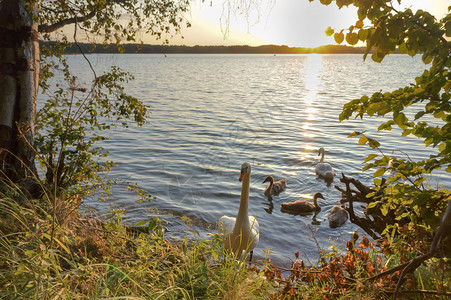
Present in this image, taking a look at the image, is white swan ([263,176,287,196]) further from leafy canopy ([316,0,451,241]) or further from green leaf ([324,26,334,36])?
green leaf ([324,26,334,36])

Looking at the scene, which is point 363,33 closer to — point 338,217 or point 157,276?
point 157,276

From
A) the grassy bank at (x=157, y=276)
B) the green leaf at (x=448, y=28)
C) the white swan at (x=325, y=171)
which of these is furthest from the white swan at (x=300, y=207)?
the green leaf at (x=448, y=28)

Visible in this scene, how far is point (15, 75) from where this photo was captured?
5766 mm

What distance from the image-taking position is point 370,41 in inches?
101

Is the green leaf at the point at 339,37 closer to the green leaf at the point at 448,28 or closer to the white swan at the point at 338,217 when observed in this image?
the green leaf at the point at 448,28

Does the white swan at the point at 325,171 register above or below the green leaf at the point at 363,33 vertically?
below

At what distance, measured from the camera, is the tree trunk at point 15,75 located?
571cm

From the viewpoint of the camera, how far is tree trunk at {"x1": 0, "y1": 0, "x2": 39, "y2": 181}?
5.71 meters

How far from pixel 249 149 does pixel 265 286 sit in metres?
15.0

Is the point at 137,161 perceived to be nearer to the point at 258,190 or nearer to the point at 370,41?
the point at 258,190

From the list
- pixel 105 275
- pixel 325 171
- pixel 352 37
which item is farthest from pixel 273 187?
pixel 352 37

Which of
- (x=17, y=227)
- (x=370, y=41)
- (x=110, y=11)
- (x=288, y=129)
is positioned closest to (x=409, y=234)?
(x=370, y=41)

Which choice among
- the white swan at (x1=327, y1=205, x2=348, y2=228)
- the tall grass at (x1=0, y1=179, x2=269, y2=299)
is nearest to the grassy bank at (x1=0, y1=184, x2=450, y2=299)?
the tall grass at (x1=0, y1=179, x2=269, y2=299)

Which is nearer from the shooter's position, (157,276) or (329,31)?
(329,31)
